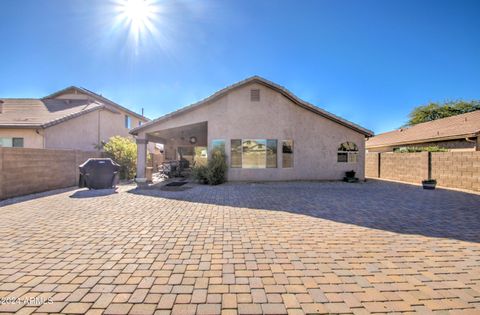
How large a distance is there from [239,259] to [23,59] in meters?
16.1

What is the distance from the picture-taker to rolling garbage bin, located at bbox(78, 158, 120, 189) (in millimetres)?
9703

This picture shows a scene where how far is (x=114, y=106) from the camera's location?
20781 millimetres

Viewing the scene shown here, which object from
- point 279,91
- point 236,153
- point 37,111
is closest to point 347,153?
point 279,91

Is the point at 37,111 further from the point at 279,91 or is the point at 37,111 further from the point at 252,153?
the point at 279,91

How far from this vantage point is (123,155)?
1354 cm

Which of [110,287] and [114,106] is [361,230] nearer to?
[110,287]

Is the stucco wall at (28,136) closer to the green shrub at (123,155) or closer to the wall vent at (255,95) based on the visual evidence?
the green shrub at (123,155)

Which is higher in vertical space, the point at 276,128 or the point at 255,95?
the point at 255,95

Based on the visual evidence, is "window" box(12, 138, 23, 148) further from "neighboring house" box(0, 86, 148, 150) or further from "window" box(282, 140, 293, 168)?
"window" box(282, 140, 293, 168)

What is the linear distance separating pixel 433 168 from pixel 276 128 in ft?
31.2

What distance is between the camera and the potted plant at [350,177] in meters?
12.7

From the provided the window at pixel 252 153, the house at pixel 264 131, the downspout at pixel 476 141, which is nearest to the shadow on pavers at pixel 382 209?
the window at pixel 252 153

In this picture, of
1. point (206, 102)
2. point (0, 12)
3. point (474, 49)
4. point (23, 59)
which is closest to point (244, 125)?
point (206, 102)

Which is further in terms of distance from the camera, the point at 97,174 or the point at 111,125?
the point at 111,125
